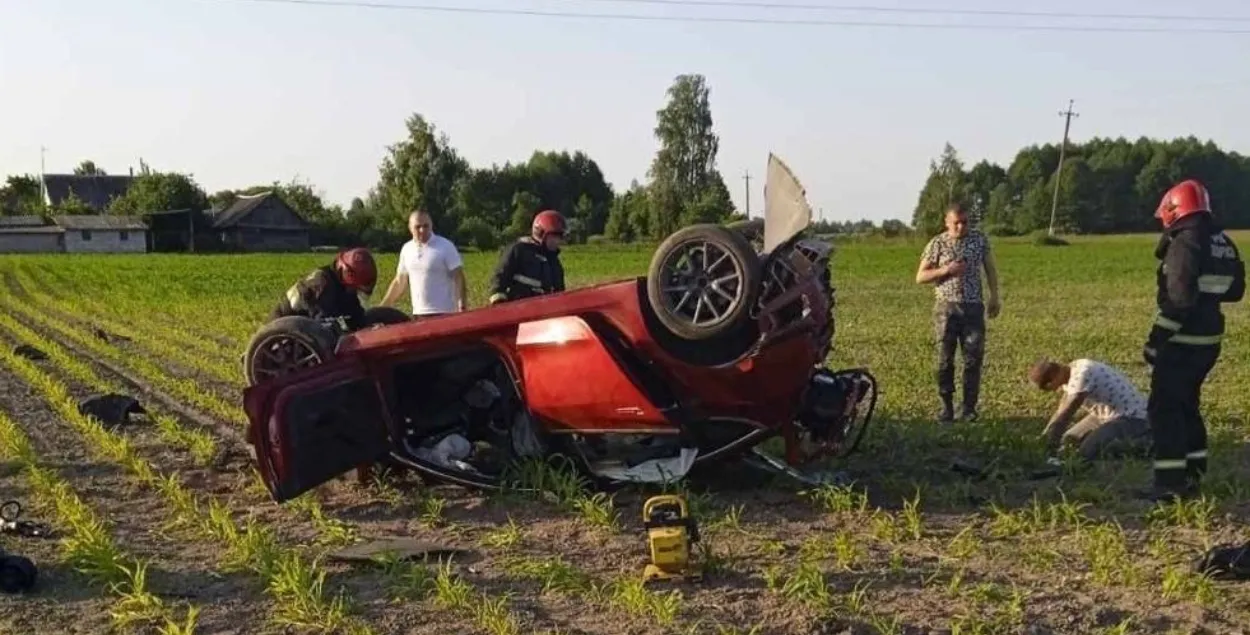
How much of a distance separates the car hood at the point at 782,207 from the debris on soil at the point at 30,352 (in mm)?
A: 10293

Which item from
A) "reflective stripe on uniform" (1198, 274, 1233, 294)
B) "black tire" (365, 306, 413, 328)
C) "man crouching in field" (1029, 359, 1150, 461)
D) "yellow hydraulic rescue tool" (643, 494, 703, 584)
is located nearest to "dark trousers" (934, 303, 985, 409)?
"man crouching in field" (1029, 359, 1150, 461)

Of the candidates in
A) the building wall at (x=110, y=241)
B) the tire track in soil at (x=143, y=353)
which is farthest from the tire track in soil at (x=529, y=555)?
the building wall at (x=110, y=241)

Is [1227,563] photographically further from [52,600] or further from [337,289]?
[337,289]

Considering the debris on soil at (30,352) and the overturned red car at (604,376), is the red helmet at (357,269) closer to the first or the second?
the overturned red car at (604,376)

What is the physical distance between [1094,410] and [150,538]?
5.26 meters

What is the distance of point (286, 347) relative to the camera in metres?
6.85

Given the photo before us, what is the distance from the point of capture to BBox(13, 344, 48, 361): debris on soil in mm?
13605

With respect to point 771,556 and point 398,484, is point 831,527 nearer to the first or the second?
point 771,556

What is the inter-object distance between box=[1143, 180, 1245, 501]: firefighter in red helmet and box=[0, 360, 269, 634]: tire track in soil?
4.30 meters

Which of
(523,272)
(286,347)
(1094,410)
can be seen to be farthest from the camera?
(523,272)

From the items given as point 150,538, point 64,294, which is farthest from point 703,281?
point 64,294

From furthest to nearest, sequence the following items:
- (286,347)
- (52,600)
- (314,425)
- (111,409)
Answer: (111,409) < (286,347) < (314,425) < (52,600)

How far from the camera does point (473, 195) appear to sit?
73.7 m

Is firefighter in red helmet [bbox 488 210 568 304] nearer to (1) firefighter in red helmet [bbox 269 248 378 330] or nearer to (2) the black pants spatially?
(1) firefighter in red helmet [bbox 269 248 378 330]
